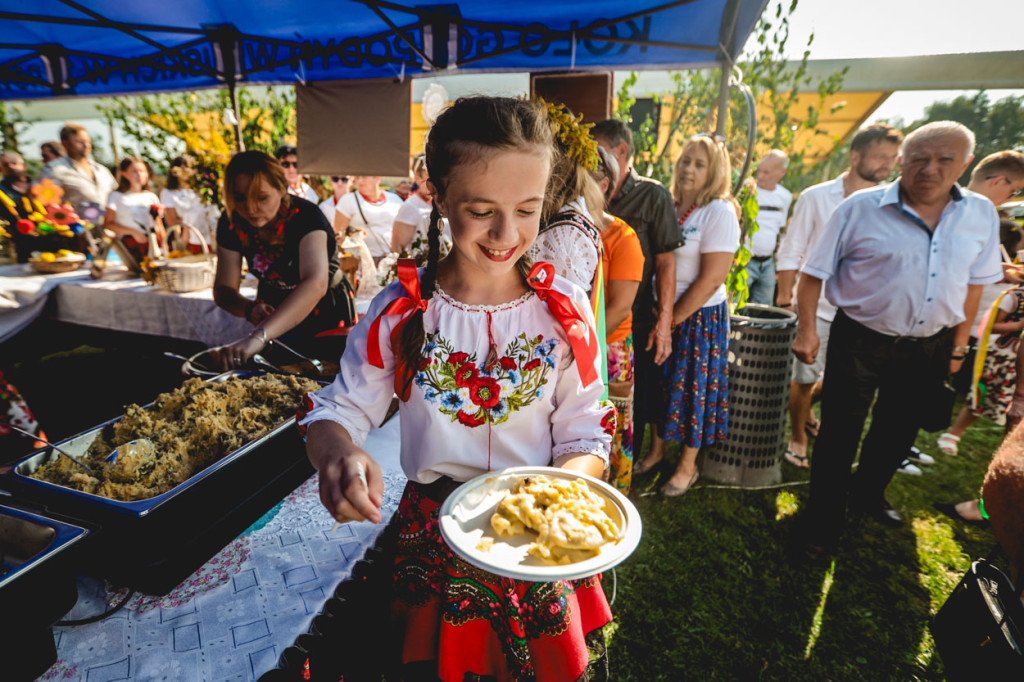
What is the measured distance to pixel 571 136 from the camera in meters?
1.55

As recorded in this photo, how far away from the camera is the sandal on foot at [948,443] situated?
4.05 m

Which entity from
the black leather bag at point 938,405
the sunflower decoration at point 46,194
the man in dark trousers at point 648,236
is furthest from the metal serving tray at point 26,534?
the sunflower decoration at point 46,194

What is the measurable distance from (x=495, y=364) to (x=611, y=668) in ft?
5.84

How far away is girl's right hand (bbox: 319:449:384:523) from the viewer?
0.96m

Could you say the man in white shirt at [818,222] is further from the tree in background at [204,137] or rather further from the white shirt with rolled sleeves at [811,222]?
the tree in background at [204,137]

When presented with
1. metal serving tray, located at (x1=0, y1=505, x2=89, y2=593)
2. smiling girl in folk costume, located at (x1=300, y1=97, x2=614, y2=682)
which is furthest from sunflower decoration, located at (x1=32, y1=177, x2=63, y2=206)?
smiling girl in folk costume, located at (x1=300, y1=97, x2=614, y2=682)

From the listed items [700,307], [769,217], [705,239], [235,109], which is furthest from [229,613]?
[769,217]

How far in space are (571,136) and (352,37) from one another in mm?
3592

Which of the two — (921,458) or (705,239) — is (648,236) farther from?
(921,458)

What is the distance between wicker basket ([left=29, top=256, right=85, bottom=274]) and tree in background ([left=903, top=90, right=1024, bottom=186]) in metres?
20.2

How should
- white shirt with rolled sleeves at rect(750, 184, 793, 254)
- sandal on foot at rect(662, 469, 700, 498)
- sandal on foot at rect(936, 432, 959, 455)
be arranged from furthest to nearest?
white shirt with rolled sleeves at rect(750, 184, 793, 254) < sandal on foot at rect(936, 432, 959, 455) < sandal on foot at rect(662, 469, 700, 498)

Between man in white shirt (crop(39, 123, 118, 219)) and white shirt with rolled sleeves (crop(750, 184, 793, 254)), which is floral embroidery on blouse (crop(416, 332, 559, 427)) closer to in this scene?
white shirt with rolled sleeves (crop(750, 184, 793, 254))

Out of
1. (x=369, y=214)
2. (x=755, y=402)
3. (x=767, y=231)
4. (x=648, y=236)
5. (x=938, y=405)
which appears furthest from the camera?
(x=767, y=231)

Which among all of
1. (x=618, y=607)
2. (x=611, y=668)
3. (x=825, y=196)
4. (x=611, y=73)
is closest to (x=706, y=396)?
(x=618, y=607)
